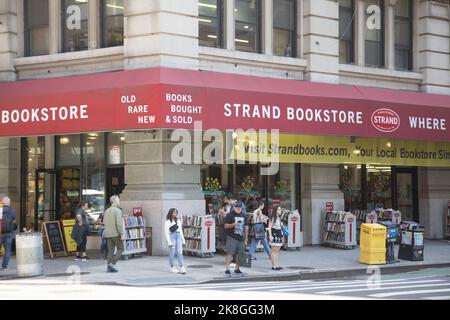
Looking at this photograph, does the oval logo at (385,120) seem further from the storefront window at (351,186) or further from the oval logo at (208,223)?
the oval logo at (208,223)

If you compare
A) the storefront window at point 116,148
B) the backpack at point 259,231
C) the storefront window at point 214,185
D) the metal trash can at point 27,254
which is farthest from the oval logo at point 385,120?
the metal trash can at point 27,254

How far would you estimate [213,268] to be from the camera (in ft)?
55.1

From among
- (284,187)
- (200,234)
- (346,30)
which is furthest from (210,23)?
(200,234)

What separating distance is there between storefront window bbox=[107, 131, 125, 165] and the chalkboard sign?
9.23 feet

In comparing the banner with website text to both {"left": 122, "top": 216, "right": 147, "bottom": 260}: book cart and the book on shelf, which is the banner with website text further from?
{"left": 122, "top": 216, "right": 147, "bottom": 260}: book cart

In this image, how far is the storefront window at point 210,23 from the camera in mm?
20438

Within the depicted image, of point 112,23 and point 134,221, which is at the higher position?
point 112,23

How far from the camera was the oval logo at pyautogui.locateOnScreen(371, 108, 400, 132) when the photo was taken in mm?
21359

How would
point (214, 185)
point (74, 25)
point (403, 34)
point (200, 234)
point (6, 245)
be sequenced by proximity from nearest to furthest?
1. point (6, 245)
2. point (200, 234)
3. point (214, 185)
4. point (74, 25)
5. point (403, 34)

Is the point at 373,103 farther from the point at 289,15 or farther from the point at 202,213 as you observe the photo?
the point at 202,213

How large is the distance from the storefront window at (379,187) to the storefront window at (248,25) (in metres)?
6.74

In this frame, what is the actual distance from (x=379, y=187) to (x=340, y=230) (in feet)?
13.7

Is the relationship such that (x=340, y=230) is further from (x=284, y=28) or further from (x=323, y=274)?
(x=284, y=28)
